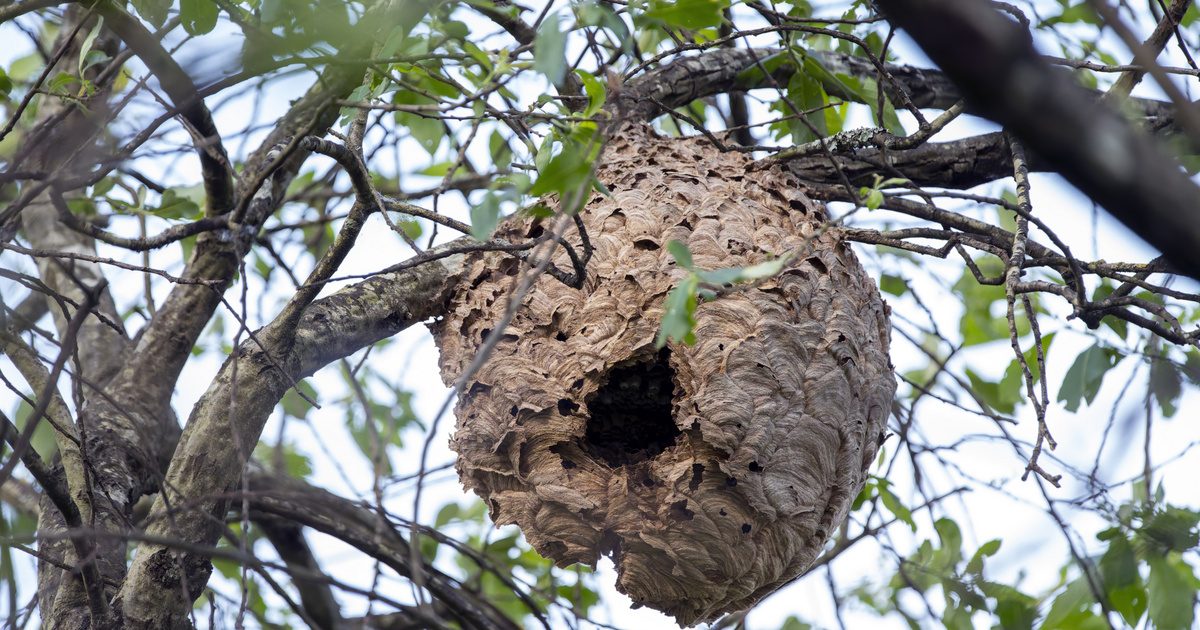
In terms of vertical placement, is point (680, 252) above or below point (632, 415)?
below

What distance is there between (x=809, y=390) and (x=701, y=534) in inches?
14.7

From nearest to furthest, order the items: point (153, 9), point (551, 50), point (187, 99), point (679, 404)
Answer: point (551, 50)
point (187, 99)
point (679, 404)
point (153, 9)

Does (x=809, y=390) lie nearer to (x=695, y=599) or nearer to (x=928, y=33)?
(x=695, y=599)

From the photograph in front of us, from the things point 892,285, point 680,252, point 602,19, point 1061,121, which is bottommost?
point 1061,121

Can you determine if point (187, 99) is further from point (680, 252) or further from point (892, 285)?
point (892, 285)

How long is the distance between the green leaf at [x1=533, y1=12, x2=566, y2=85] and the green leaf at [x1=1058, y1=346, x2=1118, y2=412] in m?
1.94

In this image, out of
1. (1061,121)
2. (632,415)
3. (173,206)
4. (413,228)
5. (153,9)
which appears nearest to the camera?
(1061,121)

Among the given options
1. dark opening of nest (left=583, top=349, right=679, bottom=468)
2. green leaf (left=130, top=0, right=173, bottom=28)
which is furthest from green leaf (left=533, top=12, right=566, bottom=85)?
green leaf (left=130, top=0, right=173, bottom=28)

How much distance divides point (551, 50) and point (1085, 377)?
6.46ft

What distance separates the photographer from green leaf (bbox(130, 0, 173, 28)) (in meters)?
2.06

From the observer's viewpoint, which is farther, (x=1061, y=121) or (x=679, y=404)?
(x=679, y=404)

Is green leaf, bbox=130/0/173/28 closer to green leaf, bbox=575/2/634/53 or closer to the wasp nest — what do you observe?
the wasp nest

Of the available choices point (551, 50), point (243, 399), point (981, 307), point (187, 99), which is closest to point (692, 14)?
point (551, 50)

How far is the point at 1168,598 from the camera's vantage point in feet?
6.81
